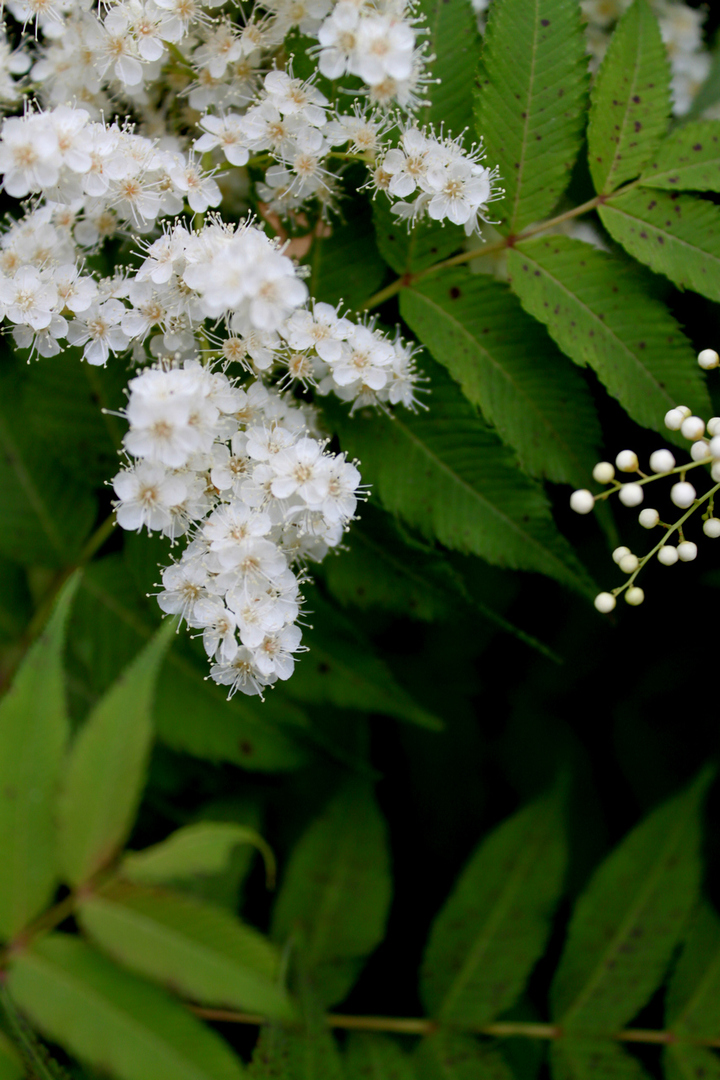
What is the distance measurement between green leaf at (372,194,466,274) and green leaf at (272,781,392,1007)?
4.80 ft

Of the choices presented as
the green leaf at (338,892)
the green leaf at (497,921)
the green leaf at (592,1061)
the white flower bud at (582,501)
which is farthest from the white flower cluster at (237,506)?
the green leaf at (592,1061)

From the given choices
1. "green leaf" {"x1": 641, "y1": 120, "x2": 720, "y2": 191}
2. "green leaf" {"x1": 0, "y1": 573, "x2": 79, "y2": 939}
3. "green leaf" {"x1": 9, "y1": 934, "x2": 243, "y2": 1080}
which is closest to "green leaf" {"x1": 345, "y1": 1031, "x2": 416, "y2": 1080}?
"green leaf" {"x1": 9, "y1": 934, "x2": 243, "y2": 1080}

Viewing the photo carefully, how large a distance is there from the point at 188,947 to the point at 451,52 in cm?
186

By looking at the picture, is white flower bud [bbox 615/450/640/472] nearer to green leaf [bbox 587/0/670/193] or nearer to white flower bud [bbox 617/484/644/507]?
white flower bud [bbox 617/484/644/507]

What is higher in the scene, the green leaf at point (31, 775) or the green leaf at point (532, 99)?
the green leaf at point (532, 99)

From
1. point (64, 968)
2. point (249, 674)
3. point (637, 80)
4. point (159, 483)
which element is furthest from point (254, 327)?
point (64, 968)

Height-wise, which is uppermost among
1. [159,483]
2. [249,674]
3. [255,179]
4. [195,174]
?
[255,179]

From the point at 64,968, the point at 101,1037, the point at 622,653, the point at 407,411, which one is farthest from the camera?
the point at 622,653

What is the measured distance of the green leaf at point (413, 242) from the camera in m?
1.82

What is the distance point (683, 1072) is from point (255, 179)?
2.51 meters

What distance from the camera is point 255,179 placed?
1900 mm

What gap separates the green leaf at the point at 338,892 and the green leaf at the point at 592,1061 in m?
0.56

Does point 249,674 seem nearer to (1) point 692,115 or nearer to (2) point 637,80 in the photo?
(2) point 637,80

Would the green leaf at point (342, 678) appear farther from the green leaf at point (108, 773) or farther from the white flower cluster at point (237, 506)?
the green leaf at point (108, 773)
